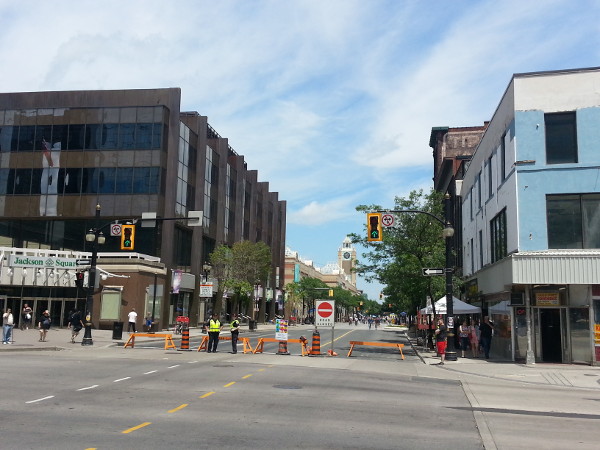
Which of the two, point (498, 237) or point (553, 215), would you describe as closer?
point (553, 215)

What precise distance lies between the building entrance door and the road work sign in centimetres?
896

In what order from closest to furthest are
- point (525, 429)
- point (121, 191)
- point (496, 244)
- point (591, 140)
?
1. point (525, 429)
2. point (591, 140)
3. point (496, 244)
4. point (121, 191)

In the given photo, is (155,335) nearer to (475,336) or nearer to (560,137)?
(475,336)

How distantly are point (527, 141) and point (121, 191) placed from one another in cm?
3584

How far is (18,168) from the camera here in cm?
5169

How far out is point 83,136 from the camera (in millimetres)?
50969

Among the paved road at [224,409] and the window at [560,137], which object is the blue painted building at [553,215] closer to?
the window at [560,137]

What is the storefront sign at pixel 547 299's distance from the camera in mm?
23812

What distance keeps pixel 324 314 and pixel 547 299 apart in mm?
9542

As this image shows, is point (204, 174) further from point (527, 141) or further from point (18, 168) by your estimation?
point (527, 141)

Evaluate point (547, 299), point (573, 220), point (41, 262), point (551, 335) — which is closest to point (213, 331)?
point (547, 299)

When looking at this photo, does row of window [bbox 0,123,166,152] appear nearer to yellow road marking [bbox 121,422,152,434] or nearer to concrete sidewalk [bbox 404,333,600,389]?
concrete sidewalk [bbox 404,333,600,389]

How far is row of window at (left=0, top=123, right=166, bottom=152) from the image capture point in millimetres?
50281

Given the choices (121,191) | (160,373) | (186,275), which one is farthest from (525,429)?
(186,275)
